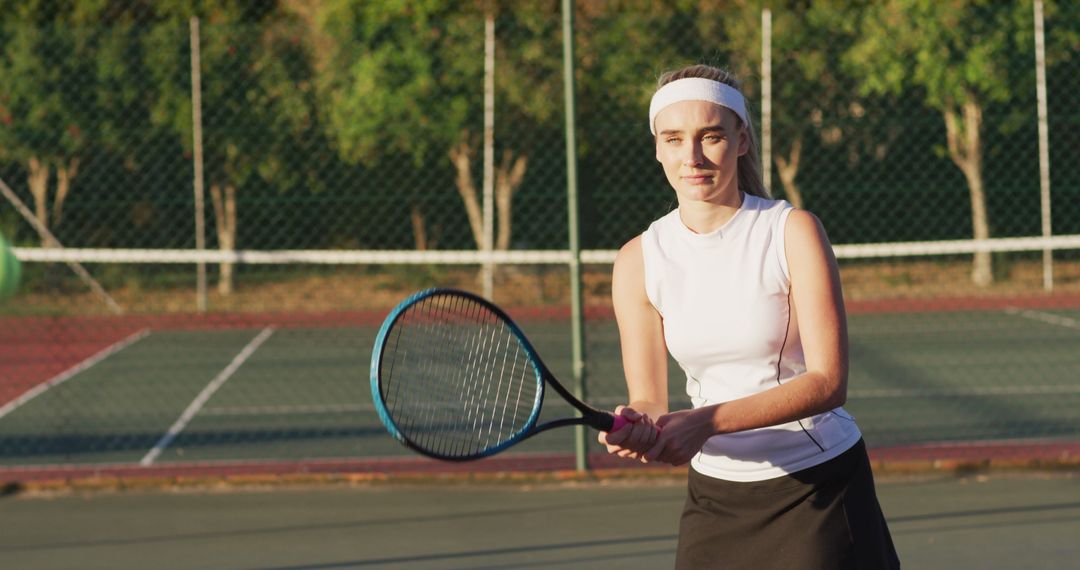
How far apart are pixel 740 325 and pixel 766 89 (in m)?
9.95

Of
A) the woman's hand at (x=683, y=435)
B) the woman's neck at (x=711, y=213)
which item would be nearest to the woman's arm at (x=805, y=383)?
the woman's hand at (x=683, y=435)

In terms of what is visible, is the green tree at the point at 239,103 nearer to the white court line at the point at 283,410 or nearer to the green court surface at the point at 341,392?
the green court surface at the point at 341,392

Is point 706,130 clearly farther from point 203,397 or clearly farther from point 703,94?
point 203,397

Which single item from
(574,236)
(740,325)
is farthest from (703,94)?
(574,236)

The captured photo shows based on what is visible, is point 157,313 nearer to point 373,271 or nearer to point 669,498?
point 373,271

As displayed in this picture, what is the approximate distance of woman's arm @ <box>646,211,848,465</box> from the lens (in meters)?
2.30

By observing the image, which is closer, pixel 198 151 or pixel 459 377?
pixel 459 377

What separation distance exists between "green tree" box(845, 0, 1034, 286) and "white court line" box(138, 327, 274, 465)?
610cm

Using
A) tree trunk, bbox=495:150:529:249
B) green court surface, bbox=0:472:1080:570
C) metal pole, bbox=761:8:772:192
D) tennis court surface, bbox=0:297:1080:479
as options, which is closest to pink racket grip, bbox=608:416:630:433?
green court surface, bbox=0:472:1080:570

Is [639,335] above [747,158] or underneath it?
underneath

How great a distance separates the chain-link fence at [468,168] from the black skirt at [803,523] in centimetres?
778

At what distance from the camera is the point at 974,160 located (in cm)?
1237

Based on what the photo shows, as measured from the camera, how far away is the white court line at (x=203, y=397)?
7133 millimetres

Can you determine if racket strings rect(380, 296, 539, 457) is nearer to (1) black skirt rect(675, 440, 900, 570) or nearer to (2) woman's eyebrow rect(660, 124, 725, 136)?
(1) black skirt rect(675, 440, 900, 570)
